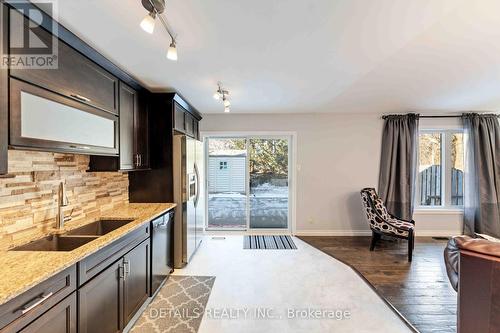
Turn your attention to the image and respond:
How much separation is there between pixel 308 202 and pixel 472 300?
11.2 ft

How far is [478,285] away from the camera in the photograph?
4.80ft

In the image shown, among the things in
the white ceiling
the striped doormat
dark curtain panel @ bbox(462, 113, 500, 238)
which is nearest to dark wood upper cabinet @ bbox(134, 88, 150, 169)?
the white ceiling

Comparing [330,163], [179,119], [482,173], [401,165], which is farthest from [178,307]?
[482,173]

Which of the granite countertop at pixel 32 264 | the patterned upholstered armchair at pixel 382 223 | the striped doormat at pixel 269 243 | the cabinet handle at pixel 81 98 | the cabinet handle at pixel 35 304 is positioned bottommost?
the striped doormat at pixel 269 243

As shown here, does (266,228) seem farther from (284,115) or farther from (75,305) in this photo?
(75,305)

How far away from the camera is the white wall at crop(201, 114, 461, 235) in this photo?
4.82m

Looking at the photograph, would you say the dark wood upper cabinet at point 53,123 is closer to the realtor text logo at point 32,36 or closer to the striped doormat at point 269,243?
the realtor text logo at point 32,36

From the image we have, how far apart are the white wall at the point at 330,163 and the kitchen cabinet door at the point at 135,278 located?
119 inches

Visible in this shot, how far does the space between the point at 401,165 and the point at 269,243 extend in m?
2.89

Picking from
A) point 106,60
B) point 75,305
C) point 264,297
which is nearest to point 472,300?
point 264,297

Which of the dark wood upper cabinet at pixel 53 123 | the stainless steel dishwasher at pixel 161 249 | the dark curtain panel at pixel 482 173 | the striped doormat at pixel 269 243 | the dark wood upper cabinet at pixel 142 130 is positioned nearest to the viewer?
the dark wood upper cabinet at pixel 53 123

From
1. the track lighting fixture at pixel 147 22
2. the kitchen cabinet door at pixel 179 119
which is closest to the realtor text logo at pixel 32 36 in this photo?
the track lighting fixture at pixel 147 22

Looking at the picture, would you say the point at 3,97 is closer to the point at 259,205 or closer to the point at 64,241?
the point at 64,241

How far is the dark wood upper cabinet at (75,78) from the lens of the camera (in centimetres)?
156
